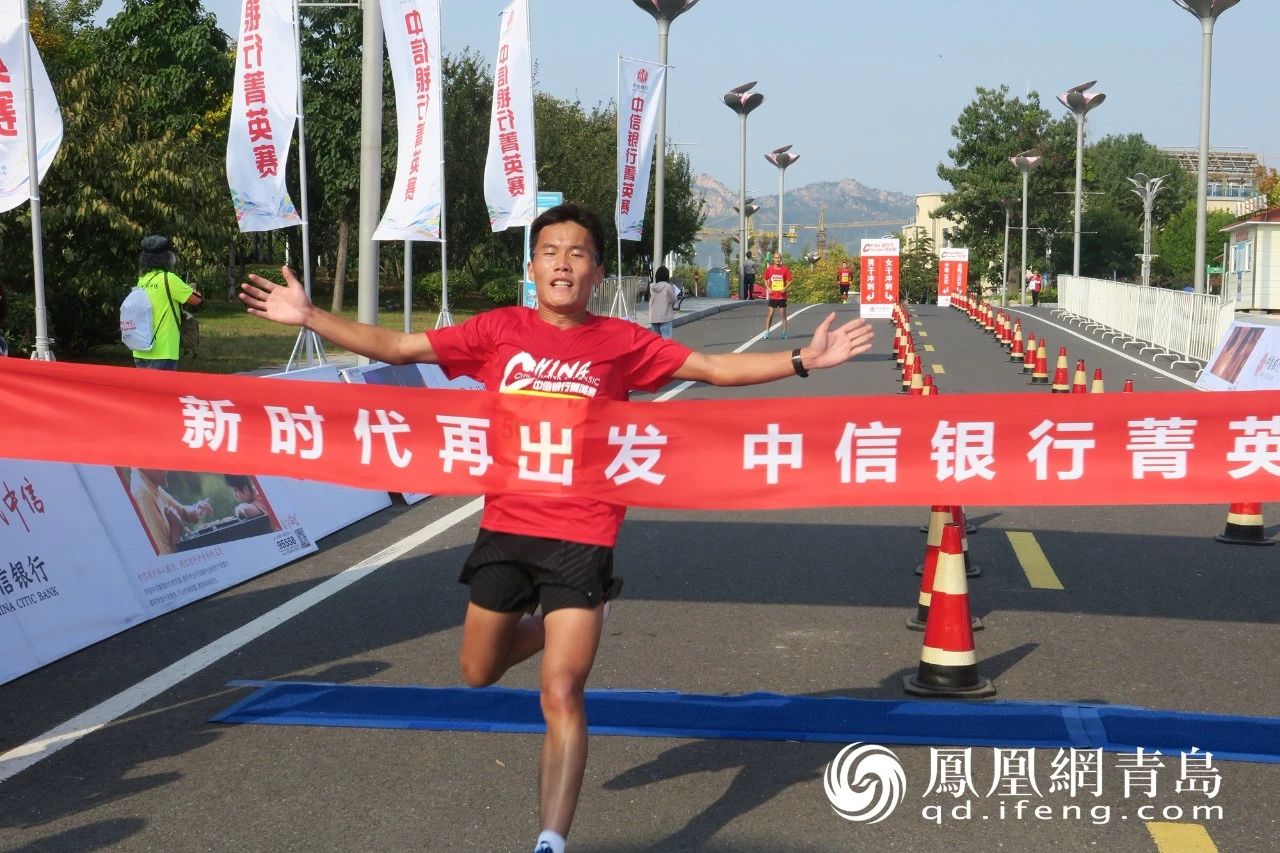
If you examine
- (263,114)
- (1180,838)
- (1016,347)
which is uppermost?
(263,114)

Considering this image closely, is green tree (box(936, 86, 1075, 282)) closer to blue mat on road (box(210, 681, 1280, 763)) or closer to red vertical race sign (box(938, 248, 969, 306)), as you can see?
red vertical race sign (box(938, 248, 969, 306))

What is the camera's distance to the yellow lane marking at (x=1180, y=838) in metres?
4.54

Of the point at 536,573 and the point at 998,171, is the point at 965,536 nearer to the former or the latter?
the point at 536,573

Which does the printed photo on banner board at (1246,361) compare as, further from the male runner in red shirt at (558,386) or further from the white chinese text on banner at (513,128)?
the white chinese text on banner at (513,128)

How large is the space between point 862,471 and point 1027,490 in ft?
1.99

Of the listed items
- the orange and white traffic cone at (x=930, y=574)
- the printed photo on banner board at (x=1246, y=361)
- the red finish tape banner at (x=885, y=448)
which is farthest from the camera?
the printed photo on banner board at (x=1246, y=361)

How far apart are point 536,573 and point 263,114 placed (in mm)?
16849

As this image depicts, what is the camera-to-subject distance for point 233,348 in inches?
1123

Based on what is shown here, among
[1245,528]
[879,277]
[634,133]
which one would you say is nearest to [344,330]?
[1245,528]

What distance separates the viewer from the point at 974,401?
5461 mm

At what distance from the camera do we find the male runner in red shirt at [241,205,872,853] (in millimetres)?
4246

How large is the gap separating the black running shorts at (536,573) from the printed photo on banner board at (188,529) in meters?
3.73

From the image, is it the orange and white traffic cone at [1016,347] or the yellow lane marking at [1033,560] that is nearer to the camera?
the yellow lane marking at [1033,560]

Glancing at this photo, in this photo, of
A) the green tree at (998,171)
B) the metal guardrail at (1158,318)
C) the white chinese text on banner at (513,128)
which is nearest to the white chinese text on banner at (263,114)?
the white chinese text on banner at (513,128)
